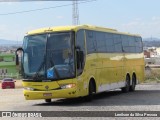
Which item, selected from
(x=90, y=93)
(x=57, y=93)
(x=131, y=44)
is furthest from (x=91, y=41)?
(x=131, y=44)

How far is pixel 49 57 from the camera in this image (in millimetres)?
19500

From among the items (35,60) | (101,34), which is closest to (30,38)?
(35,60)

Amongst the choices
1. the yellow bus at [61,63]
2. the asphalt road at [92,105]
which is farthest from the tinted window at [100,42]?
the asphalt road at [92,105]

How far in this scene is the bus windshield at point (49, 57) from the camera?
19266 millimetres

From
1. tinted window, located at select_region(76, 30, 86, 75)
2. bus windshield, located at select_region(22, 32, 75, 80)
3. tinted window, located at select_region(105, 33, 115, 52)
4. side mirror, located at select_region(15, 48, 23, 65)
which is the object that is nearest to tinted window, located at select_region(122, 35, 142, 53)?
tinted window, located at select_region(105, 33, 115, 52)

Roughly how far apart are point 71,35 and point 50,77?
6.54ft

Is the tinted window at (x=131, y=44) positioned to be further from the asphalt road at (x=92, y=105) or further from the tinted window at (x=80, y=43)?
the tinted window at (x=80, y=43)

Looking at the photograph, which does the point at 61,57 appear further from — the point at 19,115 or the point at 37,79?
the point at 19,115

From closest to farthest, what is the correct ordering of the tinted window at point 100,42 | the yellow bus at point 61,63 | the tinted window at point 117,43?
the yellow bus at point 61,63, the tinted window at point 100,42, the tinted window at point 117,43

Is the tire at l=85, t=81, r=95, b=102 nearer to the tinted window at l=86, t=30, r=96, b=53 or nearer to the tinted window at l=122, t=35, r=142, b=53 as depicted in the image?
the tinted window at l=86, t=30, r=96, b=53

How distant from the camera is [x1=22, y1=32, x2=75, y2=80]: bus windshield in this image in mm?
19266

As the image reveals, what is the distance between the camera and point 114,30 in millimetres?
25641

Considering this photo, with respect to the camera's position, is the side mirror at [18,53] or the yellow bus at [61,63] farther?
the side mirror at [18,53]

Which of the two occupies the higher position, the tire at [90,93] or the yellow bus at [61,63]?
the yellow bus at [61,63]
